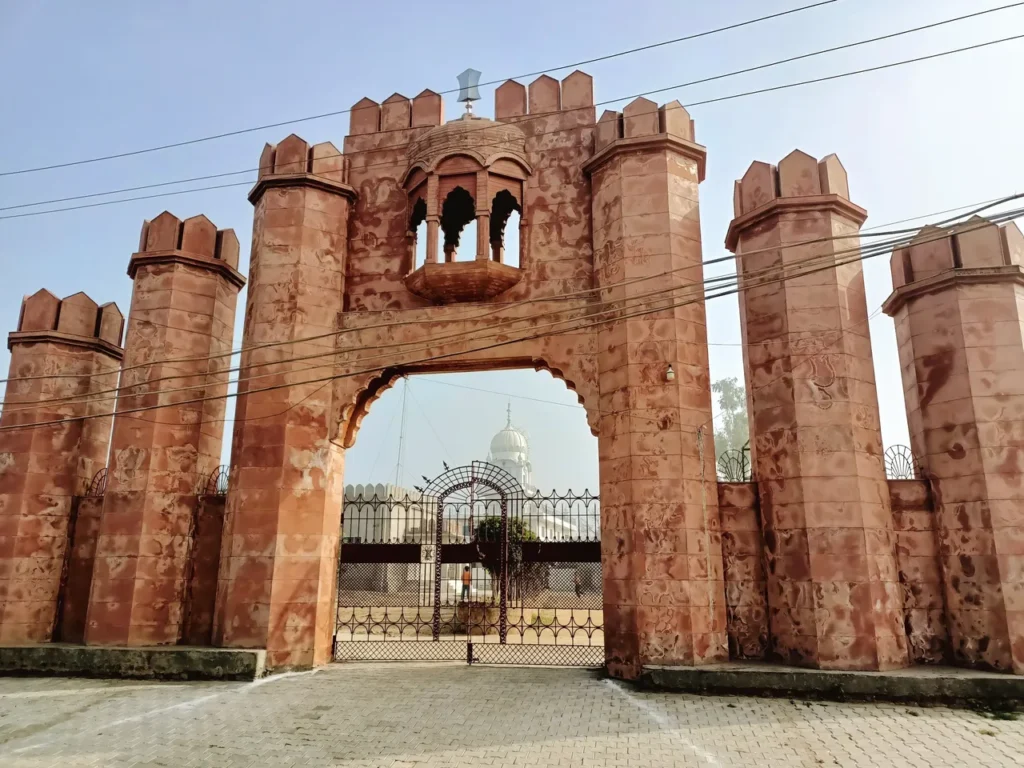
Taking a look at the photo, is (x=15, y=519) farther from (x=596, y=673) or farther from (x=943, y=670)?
(x=943, y=670)

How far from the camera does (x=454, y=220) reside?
12.9 meters

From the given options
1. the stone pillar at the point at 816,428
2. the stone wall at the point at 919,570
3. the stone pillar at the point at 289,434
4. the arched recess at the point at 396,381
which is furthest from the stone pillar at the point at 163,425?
the stone wall at the point at 919,570

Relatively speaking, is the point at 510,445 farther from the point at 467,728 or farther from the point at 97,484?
the point at 467,728

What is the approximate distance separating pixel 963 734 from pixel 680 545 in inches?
137

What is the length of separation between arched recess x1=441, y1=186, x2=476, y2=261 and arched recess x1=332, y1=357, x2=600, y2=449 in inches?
116

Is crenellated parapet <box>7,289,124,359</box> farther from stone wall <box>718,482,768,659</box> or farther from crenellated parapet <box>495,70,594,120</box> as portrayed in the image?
stone wall <box>718,482,768,659</box>

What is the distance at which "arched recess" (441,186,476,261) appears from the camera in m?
12.6

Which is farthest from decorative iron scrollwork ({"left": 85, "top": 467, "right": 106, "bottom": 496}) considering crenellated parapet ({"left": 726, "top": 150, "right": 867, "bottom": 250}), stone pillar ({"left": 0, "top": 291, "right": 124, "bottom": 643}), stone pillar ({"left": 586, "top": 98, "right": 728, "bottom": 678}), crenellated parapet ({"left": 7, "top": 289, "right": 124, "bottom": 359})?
crenellated parapet ({"left": 726, "top": 150, "right": 867, "bottom": 250})

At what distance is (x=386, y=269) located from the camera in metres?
11.7

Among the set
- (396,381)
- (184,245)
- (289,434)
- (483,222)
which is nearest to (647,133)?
(483,222)

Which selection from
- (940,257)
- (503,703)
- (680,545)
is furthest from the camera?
(940,257)

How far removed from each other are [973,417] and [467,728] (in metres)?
7.58

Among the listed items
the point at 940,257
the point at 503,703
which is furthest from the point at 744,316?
the point at 503,703

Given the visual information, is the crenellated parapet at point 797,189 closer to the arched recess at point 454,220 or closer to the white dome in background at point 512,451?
the arched recess at point 454,220
